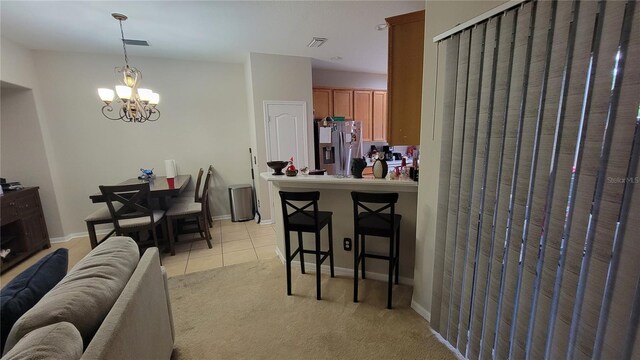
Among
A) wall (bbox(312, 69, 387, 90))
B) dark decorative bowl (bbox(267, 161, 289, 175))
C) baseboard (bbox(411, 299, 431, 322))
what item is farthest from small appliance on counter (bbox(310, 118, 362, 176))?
baseboard (bbox(411, 299, 431, 322))

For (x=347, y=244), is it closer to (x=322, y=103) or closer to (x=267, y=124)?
(x=267, y=124)

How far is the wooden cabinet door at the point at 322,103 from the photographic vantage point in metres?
4.87

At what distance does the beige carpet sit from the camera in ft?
5.71

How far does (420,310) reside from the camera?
2037 millimetres

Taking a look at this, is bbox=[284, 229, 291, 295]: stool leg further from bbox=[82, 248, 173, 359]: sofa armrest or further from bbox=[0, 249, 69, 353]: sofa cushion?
bbox=[0, 249, 69, 353]: sofa cushion

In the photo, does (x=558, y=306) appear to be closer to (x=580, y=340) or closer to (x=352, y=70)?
(x=580, y=340)

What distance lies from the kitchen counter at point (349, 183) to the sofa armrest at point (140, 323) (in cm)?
133

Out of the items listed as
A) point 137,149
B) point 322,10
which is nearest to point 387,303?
point 322,10

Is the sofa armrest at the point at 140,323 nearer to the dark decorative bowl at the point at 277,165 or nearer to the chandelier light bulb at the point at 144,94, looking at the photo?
the dark decorative bowl at the point at 277,165

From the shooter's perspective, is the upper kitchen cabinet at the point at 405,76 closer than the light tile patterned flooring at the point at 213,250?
→ Yes

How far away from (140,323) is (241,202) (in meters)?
3.35

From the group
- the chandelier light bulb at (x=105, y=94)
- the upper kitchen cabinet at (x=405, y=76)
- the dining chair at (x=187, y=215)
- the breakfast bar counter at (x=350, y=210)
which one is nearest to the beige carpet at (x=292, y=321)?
the breakfast bar counter at (x=350, y=210)

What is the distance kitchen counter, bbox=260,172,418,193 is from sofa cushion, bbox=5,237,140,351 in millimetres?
1471

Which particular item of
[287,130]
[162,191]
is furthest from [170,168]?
[287,130]
